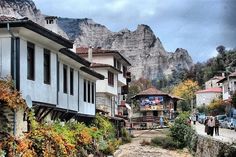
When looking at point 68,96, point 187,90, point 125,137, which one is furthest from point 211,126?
point 187,90

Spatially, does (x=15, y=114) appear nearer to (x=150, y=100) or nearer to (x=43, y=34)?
(x=43, y=34)

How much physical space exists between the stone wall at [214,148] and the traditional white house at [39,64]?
881 centimetres

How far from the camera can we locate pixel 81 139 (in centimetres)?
3228

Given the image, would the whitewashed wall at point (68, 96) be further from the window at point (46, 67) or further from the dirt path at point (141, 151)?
the dirt path at point (141, 151)

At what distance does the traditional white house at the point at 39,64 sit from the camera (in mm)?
23047

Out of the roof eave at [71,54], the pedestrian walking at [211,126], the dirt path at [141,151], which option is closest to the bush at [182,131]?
the dirt path at [141,151]

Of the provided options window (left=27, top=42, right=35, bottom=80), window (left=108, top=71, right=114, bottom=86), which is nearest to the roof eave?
window (left=27, top=42, right=35, bottom=80)

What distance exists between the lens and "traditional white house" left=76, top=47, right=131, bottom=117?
59500 mm

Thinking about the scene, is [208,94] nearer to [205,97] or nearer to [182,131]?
[205,97]

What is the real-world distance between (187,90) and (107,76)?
8667cm

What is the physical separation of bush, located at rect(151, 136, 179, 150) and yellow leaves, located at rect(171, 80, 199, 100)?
85864mm

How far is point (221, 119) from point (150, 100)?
28536 mm

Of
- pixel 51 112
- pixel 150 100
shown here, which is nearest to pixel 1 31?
pixel 51 112

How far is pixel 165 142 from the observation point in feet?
182
